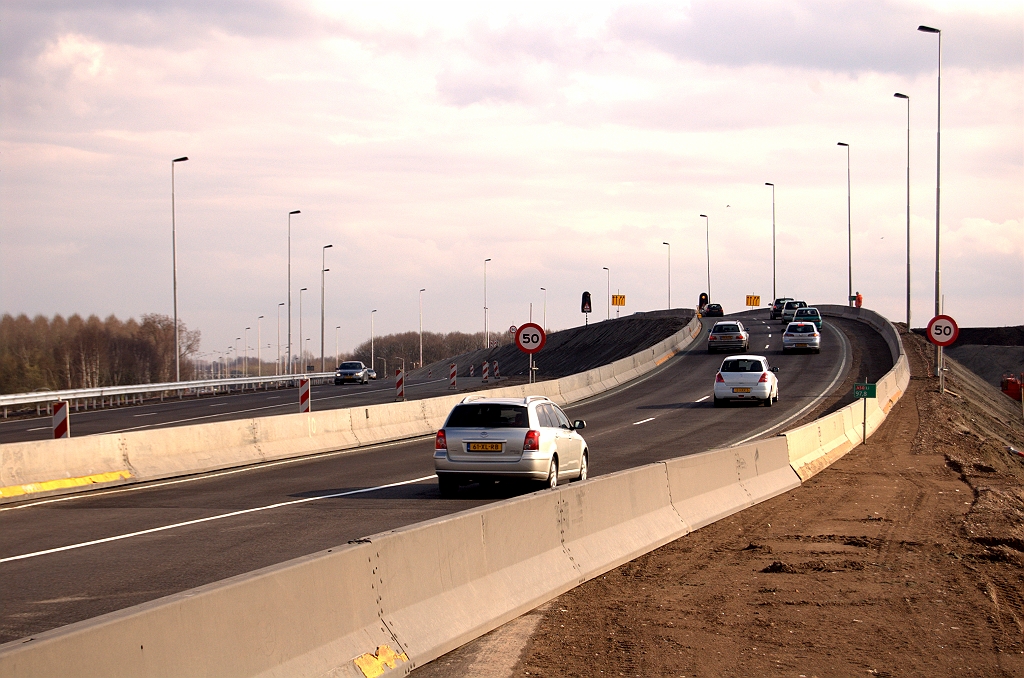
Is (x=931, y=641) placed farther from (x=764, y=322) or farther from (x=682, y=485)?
(x=764, y=322)

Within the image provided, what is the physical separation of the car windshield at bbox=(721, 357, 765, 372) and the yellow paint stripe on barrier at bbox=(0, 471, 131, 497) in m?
23.9

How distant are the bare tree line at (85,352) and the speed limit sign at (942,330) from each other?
69.7 metres

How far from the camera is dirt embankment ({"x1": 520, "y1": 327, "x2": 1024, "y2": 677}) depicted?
7.68m

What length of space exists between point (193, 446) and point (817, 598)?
13.5 meters

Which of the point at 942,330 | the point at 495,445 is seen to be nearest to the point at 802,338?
the point at 942,330

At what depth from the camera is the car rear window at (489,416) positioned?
1669 centimetres

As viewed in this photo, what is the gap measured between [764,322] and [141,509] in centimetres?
8272

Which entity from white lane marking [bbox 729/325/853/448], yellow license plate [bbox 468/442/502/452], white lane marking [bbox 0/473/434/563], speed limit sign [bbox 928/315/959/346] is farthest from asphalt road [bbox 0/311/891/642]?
A: speed limit sign [bbox 928/315/959/346]

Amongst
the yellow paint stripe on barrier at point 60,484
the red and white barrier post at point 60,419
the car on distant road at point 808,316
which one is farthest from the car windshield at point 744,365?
the car on distant road at point 808,316

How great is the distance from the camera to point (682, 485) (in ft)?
46.5

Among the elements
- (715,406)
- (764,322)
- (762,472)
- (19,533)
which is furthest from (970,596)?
(764,322)

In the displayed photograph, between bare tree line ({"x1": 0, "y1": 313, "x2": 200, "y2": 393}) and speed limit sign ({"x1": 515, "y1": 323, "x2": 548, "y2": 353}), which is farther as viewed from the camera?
bare tree line ({"x1": 0, "y1": 313, "x2": 200, "y2": 393})

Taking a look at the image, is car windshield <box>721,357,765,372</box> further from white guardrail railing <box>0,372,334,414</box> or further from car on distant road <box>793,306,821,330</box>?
car on distant road <box>793,306,821,330</box>

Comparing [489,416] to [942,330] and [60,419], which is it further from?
[942,330]
